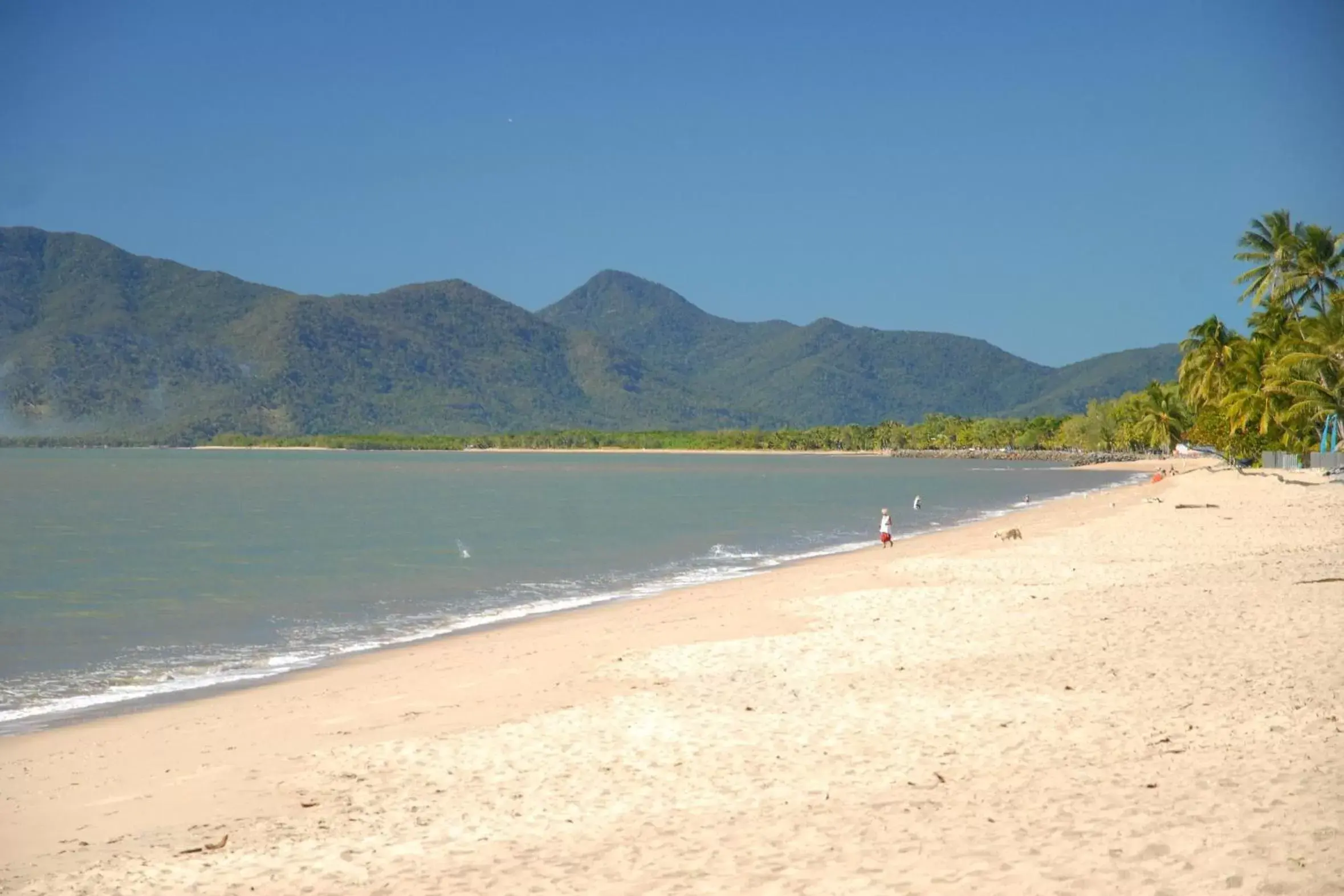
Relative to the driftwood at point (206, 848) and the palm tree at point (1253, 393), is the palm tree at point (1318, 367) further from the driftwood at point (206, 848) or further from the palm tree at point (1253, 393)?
the driftwood at point (206, 848)

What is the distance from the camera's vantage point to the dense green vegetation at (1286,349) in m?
50.7

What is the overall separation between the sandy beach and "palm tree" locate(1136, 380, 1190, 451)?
11771 cm

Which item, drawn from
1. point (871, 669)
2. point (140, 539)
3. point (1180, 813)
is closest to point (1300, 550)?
point (871, 669)

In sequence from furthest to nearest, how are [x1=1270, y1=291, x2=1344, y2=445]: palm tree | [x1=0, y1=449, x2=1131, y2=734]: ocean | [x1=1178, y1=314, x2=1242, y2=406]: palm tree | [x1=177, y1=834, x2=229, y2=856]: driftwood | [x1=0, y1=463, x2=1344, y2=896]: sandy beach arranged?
[x1=1178, y1=314, x2=1242, y2=406]: palm tree, [x1=1270, y1=291, x2=1344, y2=445]: palm tree, [x1=0, y1=449, x2=1131, y2=734]: ocean, [x1=177, y1=834, x2=229, y2=856]: driftwood, [x1=0, y1=463, x2=1344, y2=896]: sandy beach

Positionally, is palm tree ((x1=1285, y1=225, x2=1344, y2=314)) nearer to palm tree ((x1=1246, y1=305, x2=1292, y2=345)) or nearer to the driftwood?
palm tree ((x1=1246, y1=305, x2=1292, y2=345))

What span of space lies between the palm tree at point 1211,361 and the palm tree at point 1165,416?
124ft

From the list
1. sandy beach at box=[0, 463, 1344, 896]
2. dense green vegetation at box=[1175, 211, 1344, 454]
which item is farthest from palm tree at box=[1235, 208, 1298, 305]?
sandy beach at box=[0, 463, 1344, 896]

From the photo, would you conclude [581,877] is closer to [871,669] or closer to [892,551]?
[871,669]

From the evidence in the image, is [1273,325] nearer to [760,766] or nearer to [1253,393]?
[1253,393]

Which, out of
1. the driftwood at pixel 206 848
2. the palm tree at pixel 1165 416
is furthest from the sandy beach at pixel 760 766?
the palm tree at pixel 1165 416

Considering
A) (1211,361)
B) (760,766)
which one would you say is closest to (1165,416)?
(1211,361)

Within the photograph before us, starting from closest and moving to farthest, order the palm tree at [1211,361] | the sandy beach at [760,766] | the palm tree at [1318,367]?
the sandy beach at [760,766]
the palm tree at [1318,367]
the palm tree at [1211,361]

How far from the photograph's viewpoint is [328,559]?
33.2 meters

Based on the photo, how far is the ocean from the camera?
17062mm
